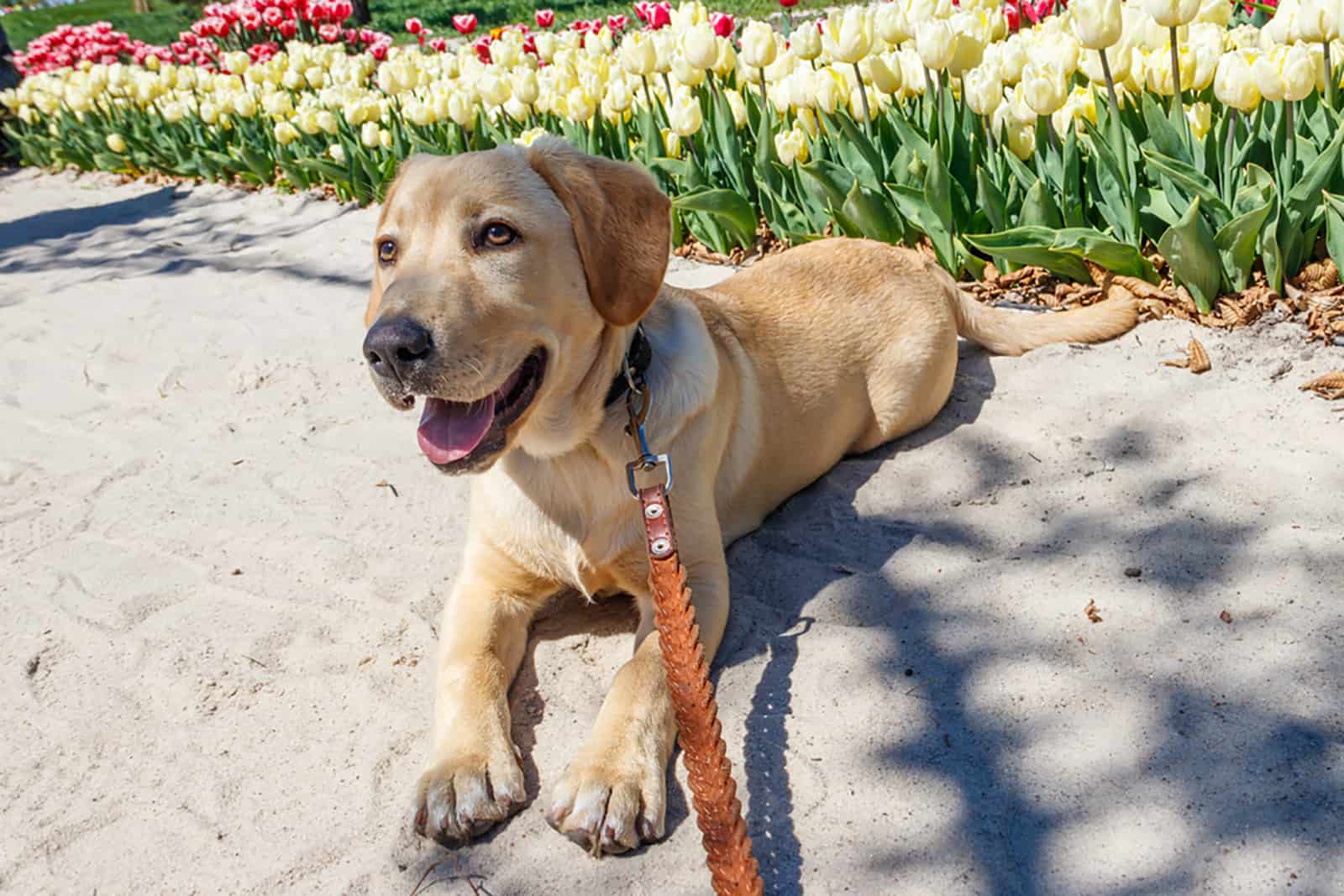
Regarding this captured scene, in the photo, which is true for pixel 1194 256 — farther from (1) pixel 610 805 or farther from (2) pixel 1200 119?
(1) pixel 610 805

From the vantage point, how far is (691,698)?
2398 millimetres

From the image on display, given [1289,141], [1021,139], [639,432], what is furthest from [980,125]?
[639,432]

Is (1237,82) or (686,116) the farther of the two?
(686,116)

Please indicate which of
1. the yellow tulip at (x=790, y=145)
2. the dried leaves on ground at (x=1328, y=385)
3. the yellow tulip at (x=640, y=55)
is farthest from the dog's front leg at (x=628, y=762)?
the yellow tulip at (x=640, y=55)

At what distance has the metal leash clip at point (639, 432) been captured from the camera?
2.67 m

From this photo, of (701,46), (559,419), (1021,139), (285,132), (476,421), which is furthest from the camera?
(285,132)

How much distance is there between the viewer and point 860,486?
12.1 feet

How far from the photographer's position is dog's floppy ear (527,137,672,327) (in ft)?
8.68

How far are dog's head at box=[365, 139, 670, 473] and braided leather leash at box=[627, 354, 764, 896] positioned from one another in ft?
Result: 0.76

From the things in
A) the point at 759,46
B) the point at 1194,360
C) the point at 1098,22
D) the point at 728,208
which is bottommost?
the point at 1194,360

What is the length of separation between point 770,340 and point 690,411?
765mm

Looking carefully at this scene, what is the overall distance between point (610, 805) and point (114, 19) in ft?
91.8

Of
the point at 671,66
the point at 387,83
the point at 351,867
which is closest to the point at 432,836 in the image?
the point at 351,867

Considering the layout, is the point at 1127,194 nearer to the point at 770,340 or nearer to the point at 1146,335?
the point at 1146,335
